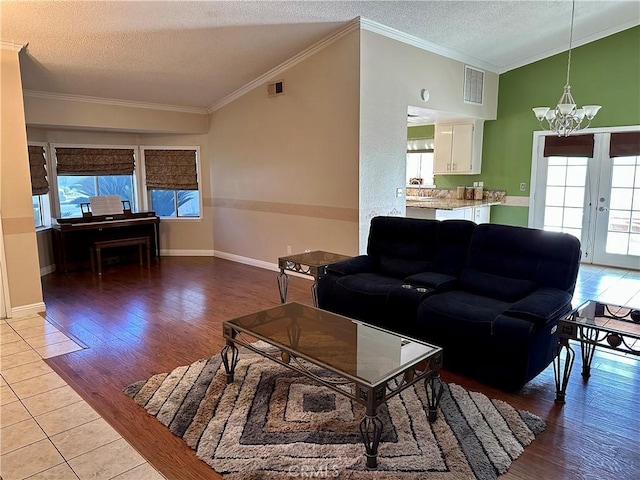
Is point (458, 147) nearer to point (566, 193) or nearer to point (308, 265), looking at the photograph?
point (566, 193)

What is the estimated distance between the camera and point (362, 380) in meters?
2.01

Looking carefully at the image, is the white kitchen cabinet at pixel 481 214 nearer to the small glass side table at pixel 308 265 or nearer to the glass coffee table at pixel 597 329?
the small glass side table at pixel 308 265

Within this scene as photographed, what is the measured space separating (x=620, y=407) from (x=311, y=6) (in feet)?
13.1

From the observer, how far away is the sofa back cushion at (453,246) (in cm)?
368

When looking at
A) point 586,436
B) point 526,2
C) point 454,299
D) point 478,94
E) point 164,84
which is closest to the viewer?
point 586,436

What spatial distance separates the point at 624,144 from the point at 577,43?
1.51 meters

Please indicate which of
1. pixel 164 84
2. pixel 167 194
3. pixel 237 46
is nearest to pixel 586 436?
pixel 237 46

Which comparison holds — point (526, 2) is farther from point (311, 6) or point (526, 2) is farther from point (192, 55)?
point (192, 55)

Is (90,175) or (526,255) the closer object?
(526,255)

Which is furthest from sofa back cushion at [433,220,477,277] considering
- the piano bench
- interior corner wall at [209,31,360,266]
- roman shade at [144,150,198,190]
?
roman shade at [144,150,198,190]

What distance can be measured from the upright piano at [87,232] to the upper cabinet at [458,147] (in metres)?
4.66

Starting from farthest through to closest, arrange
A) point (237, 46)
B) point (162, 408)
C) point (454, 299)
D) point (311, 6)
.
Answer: point (237, 46), point (311, 6), point (454, 299), point (162, 408)

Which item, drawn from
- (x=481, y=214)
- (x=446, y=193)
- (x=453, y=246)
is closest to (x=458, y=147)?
(x=446, y=193)

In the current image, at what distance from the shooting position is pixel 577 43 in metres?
5.98
